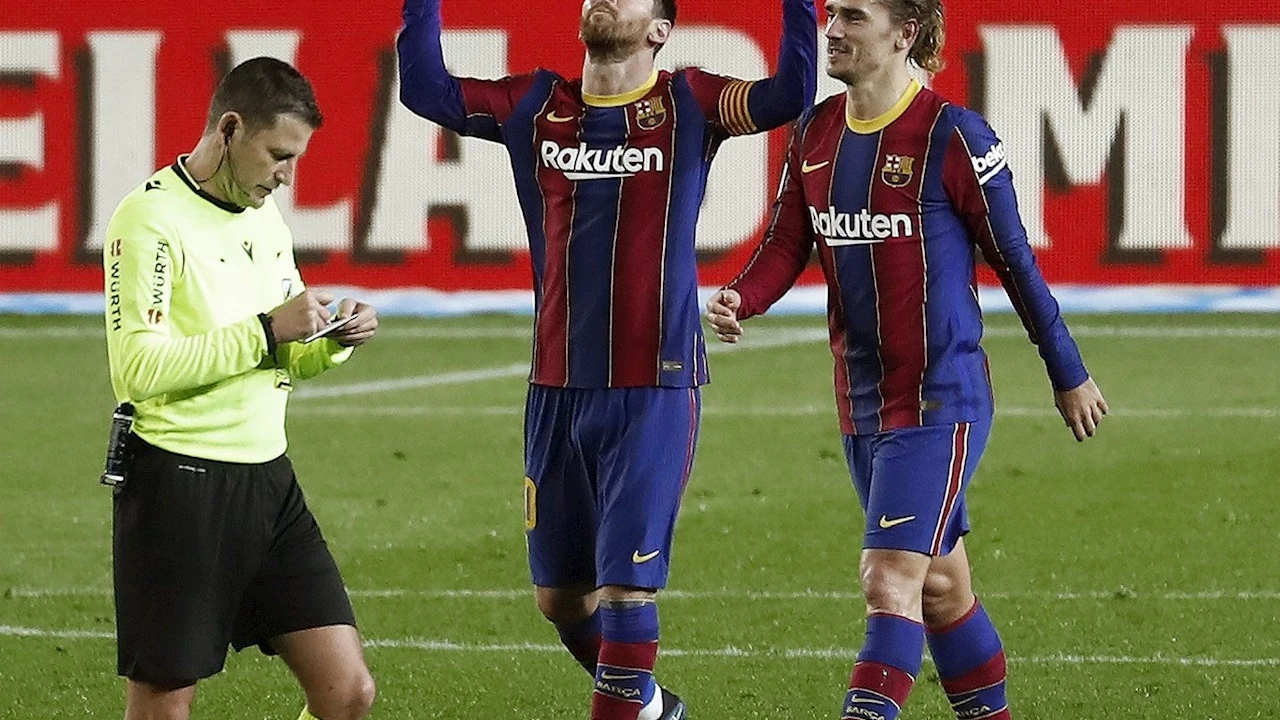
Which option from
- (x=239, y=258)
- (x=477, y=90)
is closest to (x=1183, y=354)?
(x=477, y=90)

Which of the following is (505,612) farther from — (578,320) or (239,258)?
(239,258)

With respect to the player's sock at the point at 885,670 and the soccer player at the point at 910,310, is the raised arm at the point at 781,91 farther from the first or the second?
the player's sock at the point at 885,670

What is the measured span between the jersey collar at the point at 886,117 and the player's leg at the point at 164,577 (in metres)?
1.61

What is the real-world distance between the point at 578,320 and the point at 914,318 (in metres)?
0.78

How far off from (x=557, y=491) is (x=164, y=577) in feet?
3.97

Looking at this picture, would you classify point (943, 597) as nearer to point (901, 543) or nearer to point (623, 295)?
point (901, 543)

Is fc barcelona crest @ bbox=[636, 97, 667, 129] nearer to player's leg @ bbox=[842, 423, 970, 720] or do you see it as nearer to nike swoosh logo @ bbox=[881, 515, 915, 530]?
player's leg @ bbox=[842, 423, 970, 720]

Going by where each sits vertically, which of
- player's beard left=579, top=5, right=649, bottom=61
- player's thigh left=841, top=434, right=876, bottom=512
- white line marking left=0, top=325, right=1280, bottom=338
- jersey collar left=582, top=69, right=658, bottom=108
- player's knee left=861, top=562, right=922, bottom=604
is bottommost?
white line marking left=0, top=325, right=1280, bottom=338

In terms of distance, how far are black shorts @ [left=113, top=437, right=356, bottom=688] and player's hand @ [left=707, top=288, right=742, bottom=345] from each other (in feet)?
3.54

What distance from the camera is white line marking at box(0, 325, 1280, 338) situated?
567 inches

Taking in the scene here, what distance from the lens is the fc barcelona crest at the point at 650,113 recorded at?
18.3 feet

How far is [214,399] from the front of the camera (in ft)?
15.4

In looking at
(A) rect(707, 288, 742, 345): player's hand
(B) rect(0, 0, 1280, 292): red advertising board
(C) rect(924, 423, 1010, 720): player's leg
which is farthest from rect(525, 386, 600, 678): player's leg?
(B) rect(0, 0, 1280, 292): red advertising board

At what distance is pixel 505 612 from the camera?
7.57 meters
